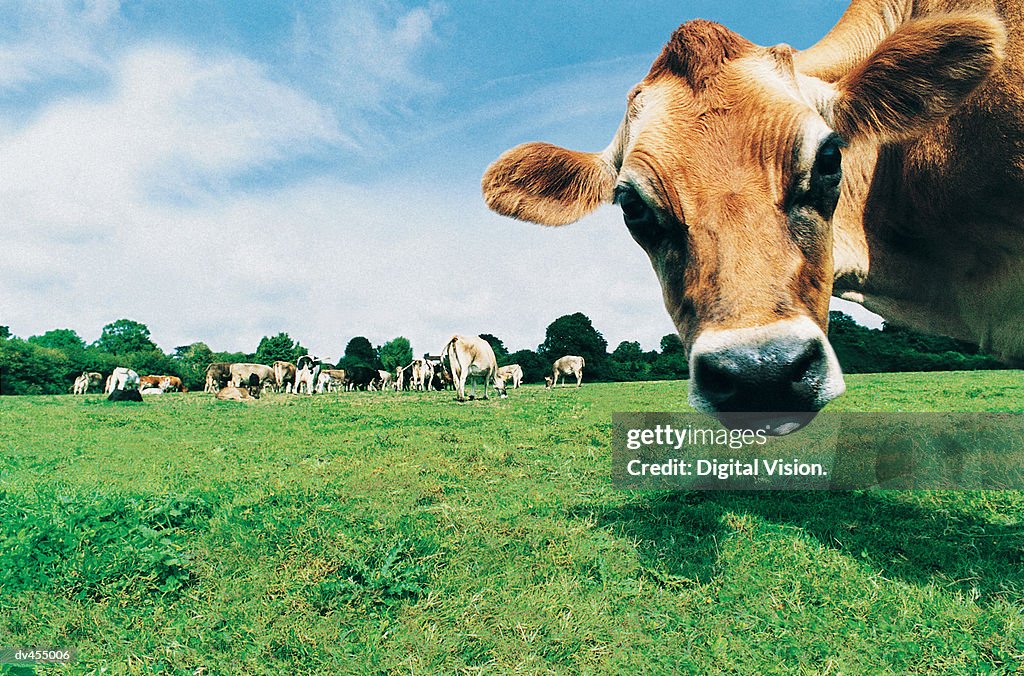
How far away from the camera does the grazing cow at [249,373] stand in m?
34.8

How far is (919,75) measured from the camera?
311 cm

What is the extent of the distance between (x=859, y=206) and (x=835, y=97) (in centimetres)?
121

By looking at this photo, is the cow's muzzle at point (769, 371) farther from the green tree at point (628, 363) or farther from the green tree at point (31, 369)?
the green tree at point (31, 369)

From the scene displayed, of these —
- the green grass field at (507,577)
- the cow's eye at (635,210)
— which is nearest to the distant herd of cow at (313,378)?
the green grass field at (507,577)

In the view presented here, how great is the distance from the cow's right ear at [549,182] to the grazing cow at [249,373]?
34.3 metres

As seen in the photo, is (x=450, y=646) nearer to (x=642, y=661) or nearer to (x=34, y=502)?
(x=642, y=661)

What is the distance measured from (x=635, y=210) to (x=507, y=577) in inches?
79.6

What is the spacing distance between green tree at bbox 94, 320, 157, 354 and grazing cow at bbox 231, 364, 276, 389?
53.1m

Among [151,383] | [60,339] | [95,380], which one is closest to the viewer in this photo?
[151,383]

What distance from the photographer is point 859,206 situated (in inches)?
167

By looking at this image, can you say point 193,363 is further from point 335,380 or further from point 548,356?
point 548,356

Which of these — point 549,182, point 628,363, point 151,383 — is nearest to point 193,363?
point 151,383

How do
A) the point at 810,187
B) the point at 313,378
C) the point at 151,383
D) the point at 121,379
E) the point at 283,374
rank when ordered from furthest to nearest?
the point at 151,383
the point at 283,374
the point at 313,378
the point at 121,379
the point at 810,187

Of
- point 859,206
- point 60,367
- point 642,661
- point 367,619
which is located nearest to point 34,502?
point 367,619
